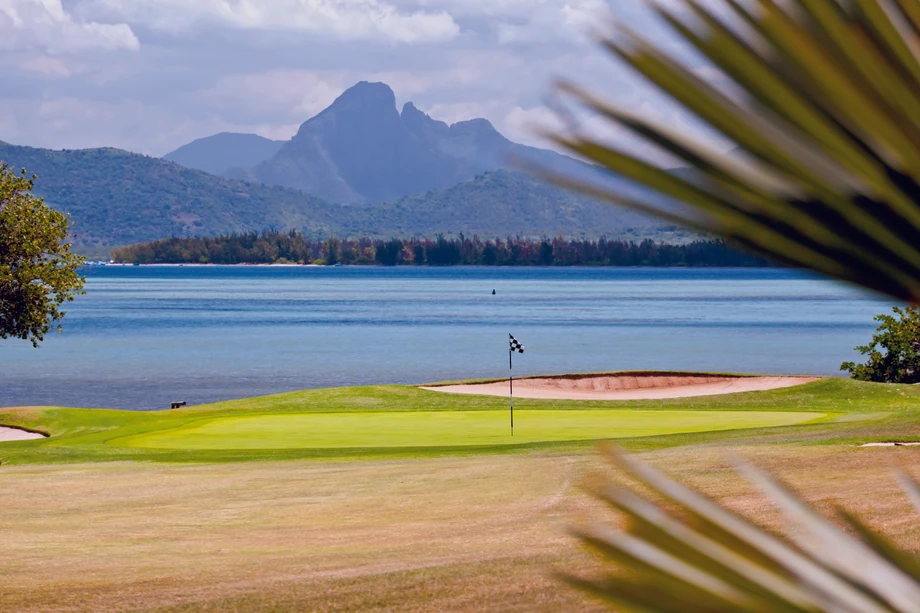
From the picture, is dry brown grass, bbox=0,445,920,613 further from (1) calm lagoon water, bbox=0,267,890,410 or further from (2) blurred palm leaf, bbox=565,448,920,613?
(1) calm lagoon water, bbox=0,267,890,410

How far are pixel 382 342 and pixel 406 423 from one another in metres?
59.2

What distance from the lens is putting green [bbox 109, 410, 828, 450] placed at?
839 inches

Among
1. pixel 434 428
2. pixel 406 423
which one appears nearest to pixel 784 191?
pixel 434 428

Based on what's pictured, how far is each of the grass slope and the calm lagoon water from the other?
20.7ft

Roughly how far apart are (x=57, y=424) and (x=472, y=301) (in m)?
122

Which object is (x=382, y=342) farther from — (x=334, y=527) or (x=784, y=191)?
(x=784, y=191)

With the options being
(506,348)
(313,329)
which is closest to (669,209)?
(506,348)

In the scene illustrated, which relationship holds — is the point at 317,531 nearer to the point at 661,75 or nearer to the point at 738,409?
the point at 661,75

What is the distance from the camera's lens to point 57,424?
27547 millimetres

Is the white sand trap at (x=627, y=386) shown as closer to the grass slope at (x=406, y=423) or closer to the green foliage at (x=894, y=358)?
the green foliage at (x=894, y=358)

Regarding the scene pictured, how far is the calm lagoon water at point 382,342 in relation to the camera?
181 ft

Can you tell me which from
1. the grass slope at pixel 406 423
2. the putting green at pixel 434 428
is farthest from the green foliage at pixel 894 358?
the putting green at pixel 434 428

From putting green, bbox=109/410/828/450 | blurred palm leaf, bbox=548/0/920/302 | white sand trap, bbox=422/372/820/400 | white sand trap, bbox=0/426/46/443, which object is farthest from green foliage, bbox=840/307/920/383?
blurred palm leaf, bbox=548/0/920/302

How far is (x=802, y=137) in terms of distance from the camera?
529 millimetres
